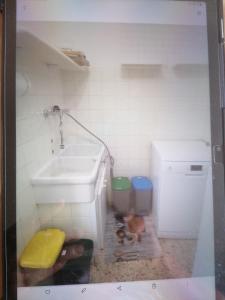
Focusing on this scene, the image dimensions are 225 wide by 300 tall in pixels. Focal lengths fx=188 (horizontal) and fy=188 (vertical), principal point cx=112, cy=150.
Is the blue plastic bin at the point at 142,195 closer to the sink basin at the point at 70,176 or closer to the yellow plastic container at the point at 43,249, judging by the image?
the sink basin at the point at 70,176

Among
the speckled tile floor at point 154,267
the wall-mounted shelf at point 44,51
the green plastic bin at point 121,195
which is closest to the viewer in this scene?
the wall-mounted shelf at point 44,51

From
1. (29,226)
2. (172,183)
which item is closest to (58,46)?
(29,226)

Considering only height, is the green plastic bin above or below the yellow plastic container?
above

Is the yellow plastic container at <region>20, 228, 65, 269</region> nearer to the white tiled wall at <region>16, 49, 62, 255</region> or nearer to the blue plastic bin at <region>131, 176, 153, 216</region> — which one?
the white tiled wall at <region>16, 49, 62, 255</region>

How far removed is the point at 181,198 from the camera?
131 cm

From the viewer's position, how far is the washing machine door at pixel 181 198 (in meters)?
1.17

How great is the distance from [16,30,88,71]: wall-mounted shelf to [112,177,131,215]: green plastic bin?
802 mm

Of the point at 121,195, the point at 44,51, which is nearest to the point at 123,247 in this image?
the point at 121,195

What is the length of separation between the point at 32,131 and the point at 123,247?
97 cm

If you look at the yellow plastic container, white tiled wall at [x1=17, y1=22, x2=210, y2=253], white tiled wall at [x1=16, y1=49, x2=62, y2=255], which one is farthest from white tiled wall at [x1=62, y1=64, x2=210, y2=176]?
the yellow plastic container

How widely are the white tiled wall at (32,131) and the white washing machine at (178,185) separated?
75 cm

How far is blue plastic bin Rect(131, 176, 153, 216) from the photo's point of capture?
4.36 feet

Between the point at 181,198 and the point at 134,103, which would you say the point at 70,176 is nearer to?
the point at 134,103

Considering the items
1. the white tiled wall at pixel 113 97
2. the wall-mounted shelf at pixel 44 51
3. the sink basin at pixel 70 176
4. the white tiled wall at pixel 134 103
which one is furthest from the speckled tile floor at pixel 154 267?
the wall-mounted shelf at pixel 44 51
